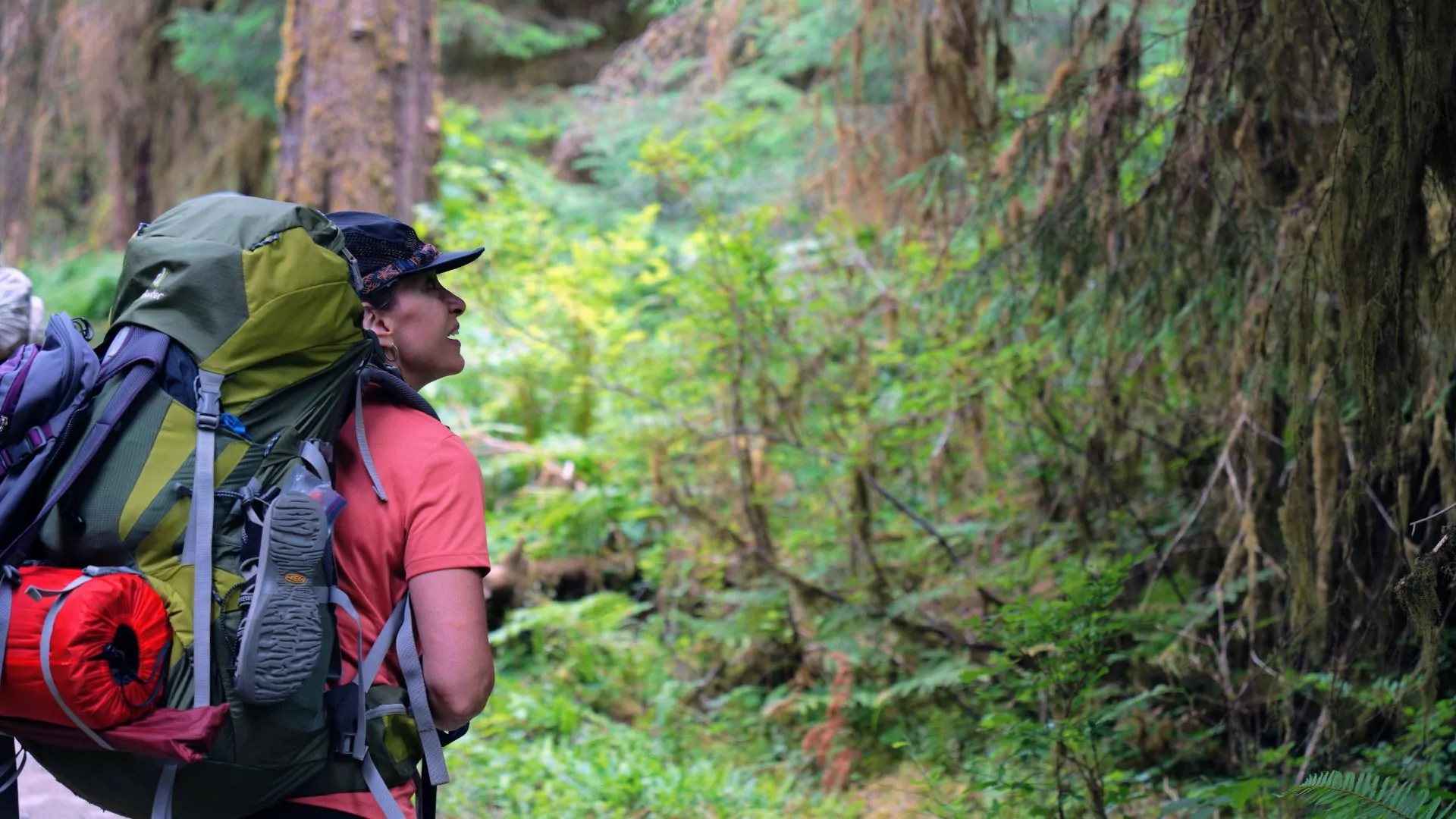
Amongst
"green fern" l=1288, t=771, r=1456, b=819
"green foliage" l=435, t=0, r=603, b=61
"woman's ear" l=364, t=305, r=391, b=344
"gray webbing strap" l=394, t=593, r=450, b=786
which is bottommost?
"green fern" l=1288, t=771, r=1456, b=819

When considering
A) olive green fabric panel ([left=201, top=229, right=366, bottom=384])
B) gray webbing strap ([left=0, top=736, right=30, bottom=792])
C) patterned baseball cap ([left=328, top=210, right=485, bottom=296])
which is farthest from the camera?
patterned baseball cap ([left=328, top=210, right=485, bottom=296])

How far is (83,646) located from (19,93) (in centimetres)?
1394

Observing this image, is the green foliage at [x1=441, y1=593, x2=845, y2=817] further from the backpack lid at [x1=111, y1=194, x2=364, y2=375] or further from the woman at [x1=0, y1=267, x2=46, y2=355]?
the backpack lid at [x1=111, y1=194, x2=364, y2=375]

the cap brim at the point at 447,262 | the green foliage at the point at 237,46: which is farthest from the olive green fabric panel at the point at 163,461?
the green foliage at the point at 237,46

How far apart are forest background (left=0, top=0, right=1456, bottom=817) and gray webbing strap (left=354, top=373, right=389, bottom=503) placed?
6.67 feet

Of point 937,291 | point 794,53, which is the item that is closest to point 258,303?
point 937,291

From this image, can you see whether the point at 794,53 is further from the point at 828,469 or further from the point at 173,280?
the point at 173,280

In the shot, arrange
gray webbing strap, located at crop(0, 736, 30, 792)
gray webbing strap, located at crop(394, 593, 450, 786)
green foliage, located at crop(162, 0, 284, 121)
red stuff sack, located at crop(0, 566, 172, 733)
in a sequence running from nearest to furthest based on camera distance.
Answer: red stuff sack, located at crop(0, 566, 172, 733)
gray webbing strap, located at crop(394, 593, 450, 786)
gray webbing strap, located at crop(0, 736, 30, 792)
green foliage, located at crop(162, 0, 284, 121)

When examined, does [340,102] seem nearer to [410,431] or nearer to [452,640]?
[410,431]

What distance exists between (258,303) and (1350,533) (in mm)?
2666

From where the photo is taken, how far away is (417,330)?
241 centimetres

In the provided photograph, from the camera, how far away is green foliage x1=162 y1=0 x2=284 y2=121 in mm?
12680

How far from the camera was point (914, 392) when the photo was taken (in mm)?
6148

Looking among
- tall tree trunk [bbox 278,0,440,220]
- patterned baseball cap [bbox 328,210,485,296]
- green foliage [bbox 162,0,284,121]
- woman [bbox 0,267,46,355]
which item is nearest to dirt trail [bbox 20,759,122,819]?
woman [bbox 0,267,46,355]
